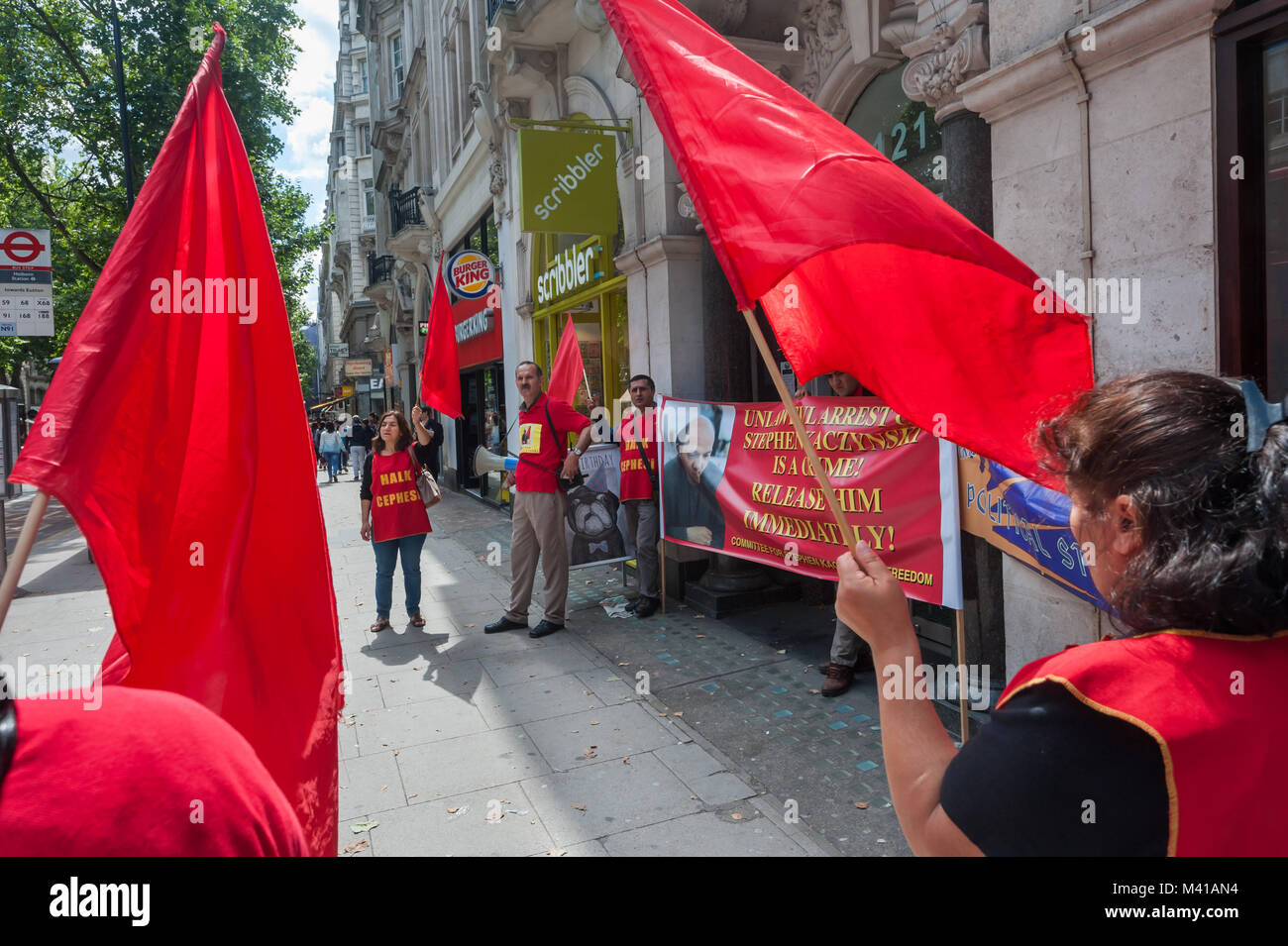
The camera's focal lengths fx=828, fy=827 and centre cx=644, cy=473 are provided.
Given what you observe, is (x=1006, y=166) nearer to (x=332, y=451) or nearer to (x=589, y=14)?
(x=589, y=14)

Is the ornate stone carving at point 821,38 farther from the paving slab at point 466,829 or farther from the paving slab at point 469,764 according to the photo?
the paving slab at point 466,829

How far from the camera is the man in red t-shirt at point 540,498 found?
753 cm

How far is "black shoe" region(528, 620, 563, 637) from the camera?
734 cm

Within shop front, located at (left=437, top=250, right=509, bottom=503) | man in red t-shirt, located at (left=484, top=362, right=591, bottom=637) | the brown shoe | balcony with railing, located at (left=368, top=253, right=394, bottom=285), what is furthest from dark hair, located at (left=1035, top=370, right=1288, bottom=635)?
balcony with railing, located at (left=368, top=253, right=394, bottom=285)

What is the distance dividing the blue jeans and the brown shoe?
4.04 metres

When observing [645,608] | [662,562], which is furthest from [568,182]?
[645,608]

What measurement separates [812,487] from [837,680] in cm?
131

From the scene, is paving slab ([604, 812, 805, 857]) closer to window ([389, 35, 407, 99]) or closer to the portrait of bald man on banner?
the portrait of bald man on banner

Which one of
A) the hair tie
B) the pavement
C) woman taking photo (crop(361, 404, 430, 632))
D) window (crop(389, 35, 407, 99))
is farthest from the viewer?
window (crop(389, 35, 407, 99))

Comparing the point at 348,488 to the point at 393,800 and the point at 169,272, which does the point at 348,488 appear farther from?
the point at 169,272

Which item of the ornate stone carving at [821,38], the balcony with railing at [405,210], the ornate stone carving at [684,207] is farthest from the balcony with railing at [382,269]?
the ornate stone carving at [821,38]

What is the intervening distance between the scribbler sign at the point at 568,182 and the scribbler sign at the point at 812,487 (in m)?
2.79

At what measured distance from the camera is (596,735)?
5141 millimetres

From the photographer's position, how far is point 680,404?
7.49m
